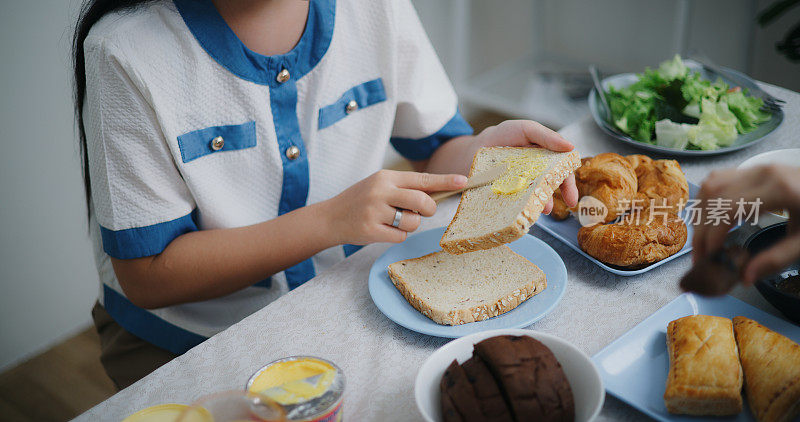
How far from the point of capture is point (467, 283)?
41.2 inches

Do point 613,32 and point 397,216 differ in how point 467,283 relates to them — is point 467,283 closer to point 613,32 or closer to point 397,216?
point 397,216

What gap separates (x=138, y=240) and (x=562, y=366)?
0.78 metres

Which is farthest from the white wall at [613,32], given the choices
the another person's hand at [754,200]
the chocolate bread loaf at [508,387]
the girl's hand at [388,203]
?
the chocolate bread loaf at [508,387]

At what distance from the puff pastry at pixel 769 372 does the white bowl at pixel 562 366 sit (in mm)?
208

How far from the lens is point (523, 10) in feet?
11.6

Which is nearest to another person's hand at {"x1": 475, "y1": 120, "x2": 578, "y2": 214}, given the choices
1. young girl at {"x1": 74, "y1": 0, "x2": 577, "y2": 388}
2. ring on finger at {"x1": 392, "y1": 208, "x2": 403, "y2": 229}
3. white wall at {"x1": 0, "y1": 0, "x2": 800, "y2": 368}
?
young girl at {"x1": 74, "y1": 0, "x2": 577, "y2": 388}

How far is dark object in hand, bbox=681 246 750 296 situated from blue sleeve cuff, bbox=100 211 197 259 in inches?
34.9

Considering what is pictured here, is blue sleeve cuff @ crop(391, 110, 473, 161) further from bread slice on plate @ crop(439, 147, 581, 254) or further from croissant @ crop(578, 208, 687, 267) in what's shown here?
croissant @ crop(578, 208, 687, 267)

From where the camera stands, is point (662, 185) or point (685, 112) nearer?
point (662, 185)

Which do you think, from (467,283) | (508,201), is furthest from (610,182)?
(467,283)

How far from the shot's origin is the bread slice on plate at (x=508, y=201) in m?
0.98

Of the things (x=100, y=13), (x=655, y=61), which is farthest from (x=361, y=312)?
(x=655, y=61)

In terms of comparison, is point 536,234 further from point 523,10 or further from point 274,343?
point 523,10

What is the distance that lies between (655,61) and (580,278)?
2.57 metres
